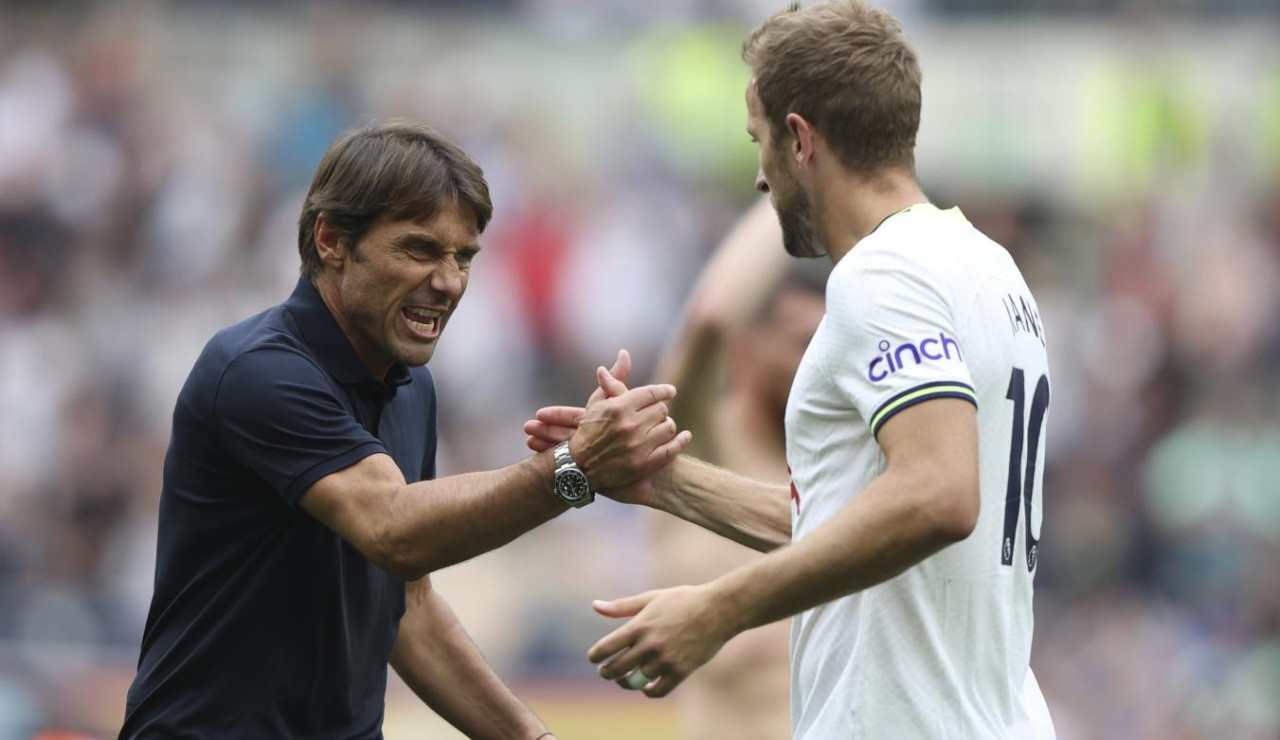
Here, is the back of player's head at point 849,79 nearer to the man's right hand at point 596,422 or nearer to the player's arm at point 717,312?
the man's right hand at point 596,422

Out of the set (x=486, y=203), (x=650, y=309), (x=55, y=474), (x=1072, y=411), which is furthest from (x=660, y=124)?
→ (x=486, y=203)

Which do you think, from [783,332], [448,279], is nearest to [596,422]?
[448,279]

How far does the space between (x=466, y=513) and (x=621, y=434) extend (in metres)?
0.42

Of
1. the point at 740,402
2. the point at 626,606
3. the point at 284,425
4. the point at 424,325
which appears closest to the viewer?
the point at 626,606

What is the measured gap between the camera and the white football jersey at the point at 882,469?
13.7 ft

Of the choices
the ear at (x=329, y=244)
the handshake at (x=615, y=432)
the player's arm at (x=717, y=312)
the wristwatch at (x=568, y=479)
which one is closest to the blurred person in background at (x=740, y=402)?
the player's arm at (x=717, y=312)

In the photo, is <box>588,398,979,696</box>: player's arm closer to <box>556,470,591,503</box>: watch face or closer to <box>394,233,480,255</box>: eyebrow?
<box>556,470,591,503</box>: watch face

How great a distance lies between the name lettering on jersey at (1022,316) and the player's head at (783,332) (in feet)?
7.51

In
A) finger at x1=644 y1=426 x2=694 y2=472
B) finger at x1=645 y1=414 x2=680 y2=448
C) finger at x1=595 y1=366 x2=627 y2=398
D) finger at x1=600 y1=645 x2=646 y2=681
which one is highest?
finger at x1=595 y1=366 x2=627 y2=398

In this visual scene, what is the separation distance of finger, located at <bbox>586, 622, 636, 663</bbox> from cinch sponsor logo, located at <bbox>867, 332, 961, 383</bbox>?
0.74m

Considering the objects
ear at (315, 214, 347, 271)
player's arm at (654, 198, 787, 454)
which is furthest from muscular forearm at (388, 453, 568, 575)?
player's arm at (654, 198, 787, 454)

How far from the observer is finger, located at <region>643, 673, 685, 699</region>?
4.12 m

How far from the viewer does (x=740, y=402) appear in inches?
278

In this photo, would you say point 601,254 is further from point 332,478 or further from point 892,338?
point 892,338
